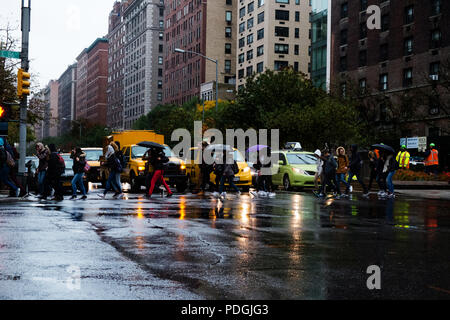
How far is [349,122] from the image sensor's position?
4097 centimetres

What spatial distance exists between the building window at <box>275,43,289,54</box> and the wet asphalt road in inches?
3073

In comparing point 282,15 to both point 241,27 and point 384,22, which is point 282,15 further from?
point 384,22

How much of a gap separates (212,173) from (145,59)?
114m

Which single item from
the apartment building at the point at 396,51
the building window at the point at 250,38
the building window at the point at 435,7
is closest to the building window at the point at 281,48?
the building window at the point at 250,38

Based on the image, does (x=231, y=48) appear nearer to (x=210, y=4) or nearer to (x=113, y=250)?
(x=210, y=4)

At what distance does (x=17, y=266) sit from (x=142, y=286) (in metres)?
1.75

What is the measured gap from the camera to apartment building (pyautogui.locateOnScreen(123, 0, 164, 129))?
434 feet

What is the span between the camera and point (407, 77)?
52.6m

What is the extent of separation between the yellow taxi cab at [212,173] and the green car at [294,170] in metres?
1.54

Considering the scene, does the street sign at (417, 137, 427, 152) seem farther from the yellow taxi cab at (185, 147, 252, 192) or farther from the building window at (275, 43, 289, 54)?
the building window at (275, 43, 289, 54)

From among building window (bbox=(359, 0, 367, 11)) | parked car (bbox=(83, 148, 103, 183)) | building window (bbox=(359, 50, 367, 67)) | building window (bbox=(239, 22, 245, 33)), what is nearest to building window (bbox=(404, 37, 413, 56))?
building window (bbox=(359, 50, 367, 67))

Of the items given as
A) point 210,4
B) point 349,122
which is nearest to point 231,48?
point 210,4

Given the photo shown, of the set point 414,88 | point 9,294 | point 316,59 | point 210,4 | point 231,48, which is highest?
point 210,4

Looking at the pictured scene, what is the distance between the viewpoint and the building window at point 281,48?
90.6 m
